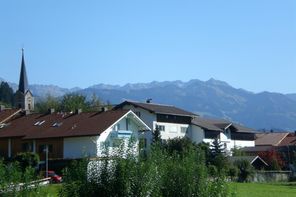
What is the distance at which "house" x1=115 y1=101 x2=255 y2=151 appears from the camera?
312ft

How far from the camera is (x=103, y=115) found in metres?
74.0

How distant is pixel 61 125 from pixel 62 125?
14 centimetres

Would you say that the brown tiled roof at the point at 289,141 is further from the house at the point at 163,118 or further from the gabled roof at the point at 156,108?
the gabled roof at the point at 156,108

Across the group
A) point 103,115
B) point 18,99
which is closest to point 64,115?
point 103,115

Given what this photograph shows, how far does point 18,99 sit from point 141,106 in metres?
38.6

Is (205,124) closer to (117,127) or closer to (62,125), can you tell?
(117,127)

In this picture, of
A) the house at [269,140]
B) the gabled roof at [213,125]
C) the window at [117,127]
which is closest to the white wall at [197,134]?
the gabled roof at [213,125]

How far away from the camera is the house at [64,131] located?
68625 mm

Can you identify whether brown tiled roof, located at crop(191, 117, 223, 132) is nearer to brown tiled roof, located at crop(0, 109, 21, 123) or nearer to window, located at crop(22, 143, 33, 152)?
brown tiled roof, located at crop(0, 109, 21, 123)

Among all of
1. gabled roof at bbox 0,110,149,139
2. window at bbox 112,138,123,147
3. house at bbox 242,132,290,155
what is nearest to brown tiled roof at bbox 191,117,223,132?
house at bbox 242,132,290,155

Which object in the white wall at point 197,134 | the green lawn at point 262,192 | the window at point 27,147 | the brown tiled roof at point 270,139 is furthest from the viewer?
the brown tiled roof at point 270,139

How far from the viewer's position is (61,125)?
73.6 metres

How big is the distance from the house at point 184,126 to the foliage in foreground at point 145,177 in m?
71.3

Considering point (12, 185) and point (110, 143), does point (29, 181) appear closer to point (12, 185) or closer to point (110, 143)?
point (12, 185)
